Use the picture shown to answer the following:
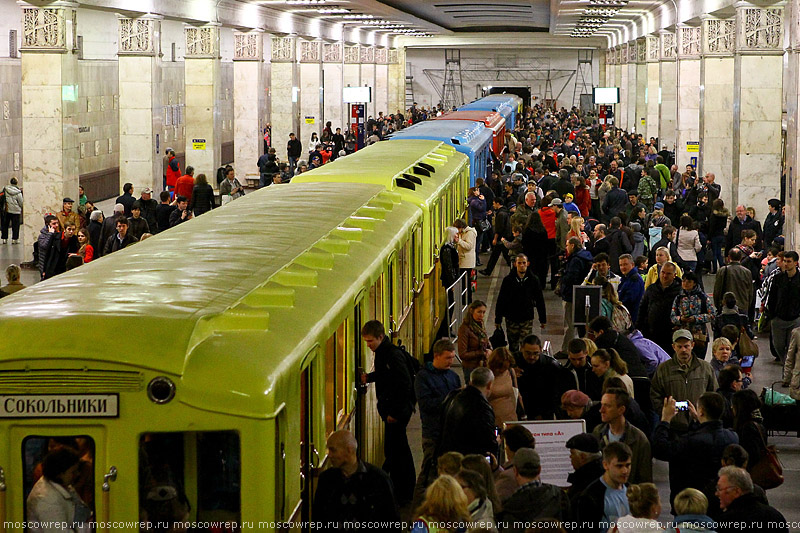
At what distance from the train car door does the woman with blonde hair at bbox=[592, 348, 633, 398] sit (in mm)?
4627

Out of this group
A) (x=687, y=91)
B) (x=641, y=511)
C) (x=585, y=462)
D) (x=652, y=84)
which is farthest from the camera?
(x=652, y=84)

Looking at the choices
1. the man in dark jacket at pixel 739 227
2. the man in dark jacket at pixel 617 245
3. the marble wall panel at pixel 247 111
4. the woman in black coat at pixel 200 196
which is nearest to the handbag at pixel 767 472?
the man in dark jacket at pixel 617 245

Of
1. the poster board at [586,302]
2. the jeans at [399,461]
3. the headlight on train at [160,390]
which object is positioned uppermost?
the headlight on train at [160,390]

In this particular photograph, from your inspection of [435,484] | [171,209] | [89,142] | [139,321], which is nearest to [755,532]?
[435,484]

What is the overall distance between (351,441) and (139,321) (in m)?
1.49

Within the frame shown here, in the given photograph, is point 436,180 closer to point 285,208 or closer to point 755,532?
point 285,208

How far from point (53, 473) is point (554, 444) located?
3.60 m

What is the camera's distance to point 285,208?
1045 centimetres

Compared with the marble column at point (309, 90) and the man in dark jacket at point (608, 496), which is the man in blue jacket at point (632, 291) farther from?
the marble column at point (309, 90)

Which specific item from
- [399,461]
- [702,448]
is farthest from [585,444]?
[399,461]

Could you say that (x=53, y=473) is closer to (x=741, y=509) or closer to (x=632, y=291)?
(x=741, y=509)

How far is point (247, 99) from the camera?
36.2 m

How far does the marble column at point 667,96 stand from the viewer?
120ft

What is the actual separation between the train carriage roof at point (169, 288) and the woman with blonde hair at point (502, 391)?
1525 millimetres
